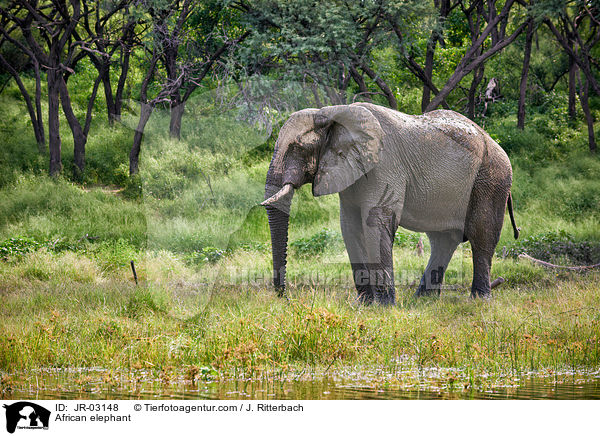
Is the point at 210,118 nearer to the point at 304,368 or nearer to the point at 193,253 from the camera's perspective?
the point at 193,253

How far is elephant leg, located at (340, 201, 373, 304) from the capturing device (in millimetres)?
8203

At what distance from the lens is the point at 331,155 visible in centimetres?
760

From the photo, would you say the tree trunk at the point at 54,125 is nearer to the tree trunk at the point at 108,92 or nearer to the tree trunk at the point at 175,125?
the tree trunk at the point at 108,92

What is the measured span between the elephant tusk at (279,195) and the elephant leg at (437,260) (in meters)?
3.07

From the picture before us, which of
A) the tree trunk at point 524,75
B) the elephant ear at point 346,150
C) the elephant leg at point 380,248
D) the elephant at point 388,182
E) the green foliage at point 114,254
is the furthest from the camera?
the tree trunk at point 524,75

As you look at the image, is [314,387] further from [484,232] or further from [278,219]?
[484,232]

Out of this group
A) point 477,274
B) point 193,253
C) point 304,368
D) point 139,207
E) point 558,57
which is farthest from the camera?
point 558,57

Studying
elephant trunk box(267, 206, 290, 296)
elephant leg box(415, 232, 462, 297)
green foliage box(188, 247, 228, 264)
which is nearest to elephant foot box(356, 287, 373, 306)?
elephant trunk box(267, 206, 290, 296)

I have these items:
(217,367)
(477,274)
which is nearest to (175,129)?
(217,367)

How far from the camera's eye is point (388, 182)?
786 cm

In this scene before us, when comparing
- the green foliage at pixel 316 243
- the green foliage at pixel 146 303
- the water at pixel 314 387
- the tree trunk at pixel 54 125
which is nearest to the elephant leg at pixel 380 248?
the green foliage at pixel 146 303

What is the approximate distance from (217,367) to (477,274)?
16.4 feet

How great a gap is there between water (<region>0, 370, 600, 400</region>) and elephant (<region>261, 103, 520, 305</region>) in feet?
7.90
